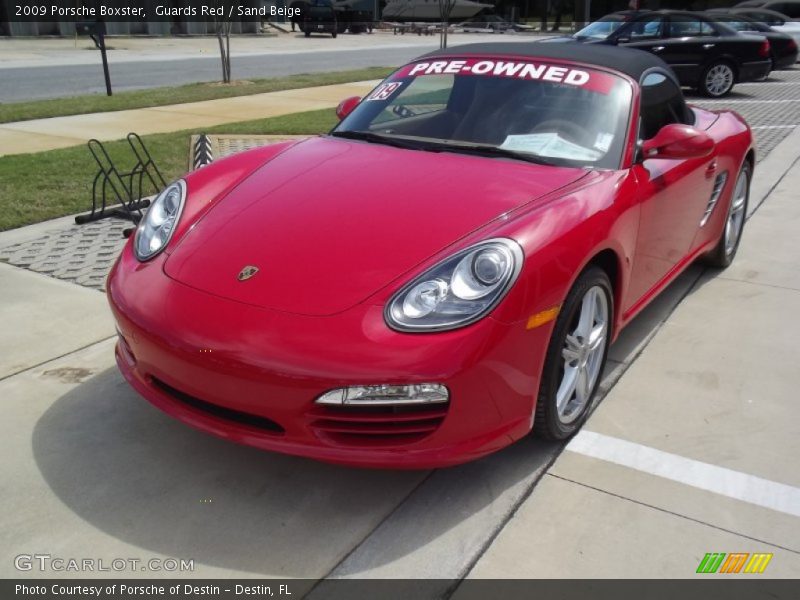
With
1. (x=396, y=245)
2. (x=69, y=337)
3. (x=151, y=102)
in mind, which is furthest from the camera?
(x=151, y=102)

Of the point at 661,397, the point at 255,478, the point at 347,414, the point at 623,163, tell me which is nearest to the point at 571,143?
the point at 623,163

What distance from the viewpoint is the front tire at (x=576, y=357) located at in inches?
108

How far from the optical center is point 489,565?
2395mm

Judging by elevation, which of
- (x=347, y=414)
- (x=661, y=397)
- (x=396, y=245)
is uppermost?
(x=396, y=245)

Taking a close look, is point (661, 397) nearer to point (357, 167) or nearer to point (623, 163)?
point (623, 163)

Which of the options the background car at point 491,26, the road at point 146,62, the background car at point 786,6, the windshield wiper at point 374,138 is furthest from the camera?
the background car at point 491,26

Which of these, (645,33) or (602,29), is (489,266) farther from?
(602,29)

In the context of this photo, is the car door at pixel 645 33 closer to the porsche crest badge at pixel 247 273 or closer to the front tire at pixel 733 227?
the front tire at pixel 733 227
